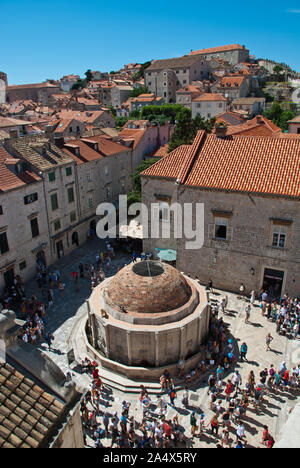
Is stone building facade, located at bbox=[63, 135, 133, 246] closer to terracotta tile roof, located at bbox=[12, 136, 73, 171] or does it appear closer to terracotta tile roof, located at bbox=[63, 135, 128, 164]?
terracotta tile roof, located at bbox=[63, 135, 128, 164]

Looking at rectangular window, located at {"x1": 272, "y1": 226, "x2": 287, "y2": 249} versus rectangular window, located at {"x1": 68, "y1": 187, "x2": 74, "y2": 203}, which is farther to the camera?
rectangular window, located at {"x1": 68, "y1": 187, "x2": 74, "y2": 203}

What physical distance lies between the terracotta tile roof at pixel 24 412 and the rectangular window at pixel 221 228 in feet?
61.7

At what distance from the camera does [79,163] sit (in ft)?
111

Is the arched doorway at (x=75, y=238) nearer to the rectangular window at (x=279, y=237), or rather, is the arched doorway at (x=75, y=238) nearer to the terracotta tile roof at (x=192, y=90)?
the rectangular window at (x=279, y=237)

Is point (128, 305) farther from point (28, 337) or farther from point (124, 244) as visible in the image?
point (124, 244)

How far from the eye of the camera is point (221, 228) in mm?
25062

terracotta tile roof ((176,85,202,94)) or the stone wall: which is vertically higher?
terracotta tile roof ((176,85,202,94))

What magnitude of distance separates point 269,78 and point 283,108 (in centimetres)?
3458

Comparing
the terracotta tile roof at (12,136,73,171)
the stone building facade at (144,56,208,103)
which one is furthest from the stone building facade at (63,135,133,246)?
the stone building facade at (144,56,208,103)

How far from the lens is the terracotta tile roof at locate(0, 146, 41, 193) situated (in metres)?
25.5

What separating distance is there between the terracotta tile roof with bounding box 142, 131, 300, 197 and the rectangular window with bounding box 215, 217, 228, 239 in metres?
2.33

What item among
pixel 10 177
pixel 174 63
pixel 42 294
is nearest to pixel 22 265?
pixel 42 294

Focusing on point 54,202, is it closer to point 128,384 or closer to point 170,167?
point 170,167

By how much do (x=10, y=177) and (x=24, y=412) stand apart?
2194 centimetres
